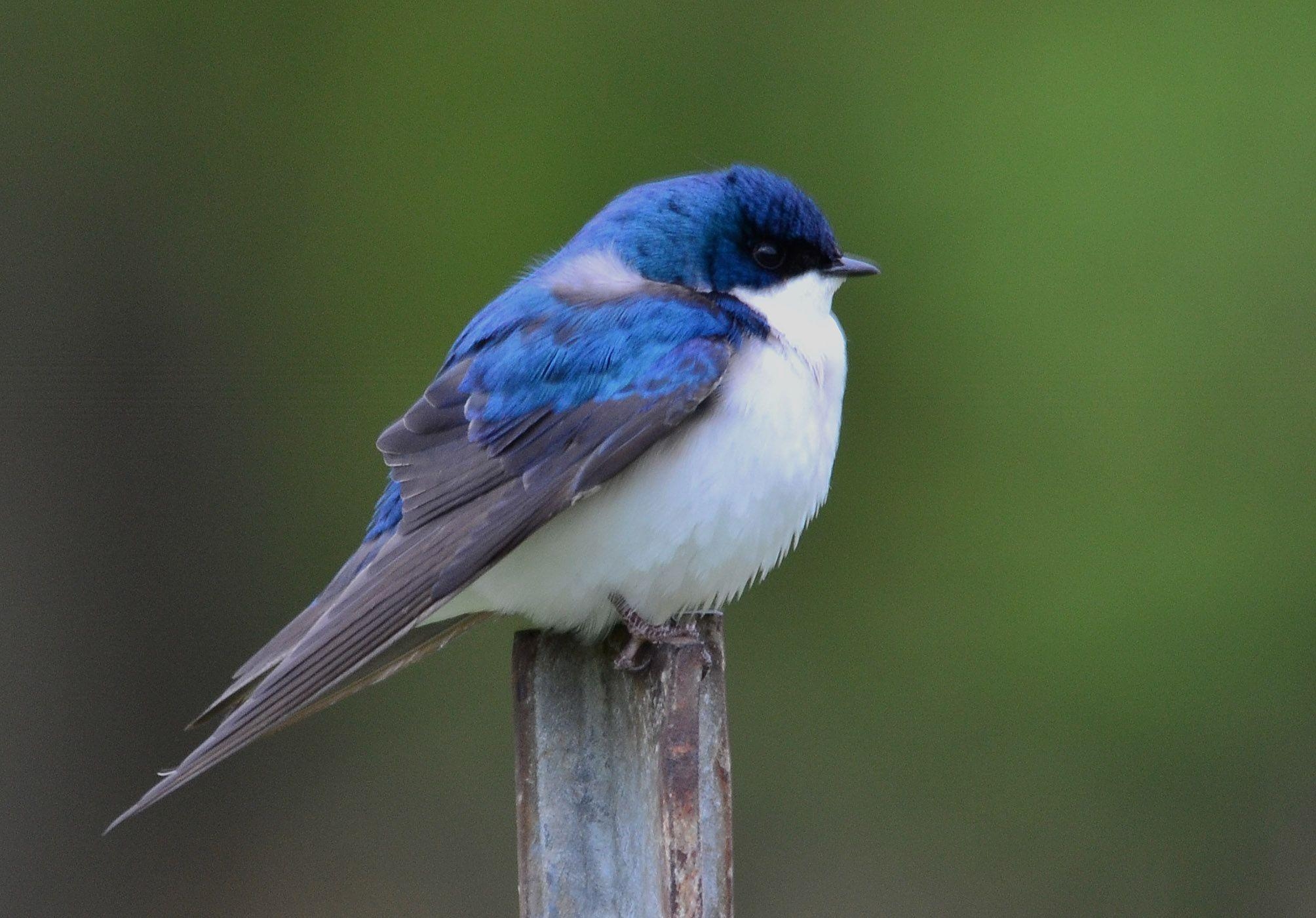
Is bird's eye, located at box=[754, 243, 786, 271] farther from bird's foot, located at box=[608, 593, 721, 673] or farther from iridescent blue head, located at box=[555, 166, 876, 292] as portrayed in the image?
bird's foot, located at box=[608, 593, 721, 673]

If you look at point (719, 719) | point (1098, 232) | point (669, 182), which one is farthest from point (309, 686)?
point (1098, 232)

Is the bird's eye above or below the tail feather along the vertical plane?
above

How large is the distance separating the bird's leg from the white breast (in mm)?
16

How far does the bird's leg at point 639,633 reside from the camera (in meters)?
2.09

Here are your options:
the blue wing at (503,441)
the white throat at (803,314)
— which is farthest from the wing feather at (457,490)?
the white throat at (803,314)

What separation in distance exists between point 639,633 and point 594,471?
8.1 inches

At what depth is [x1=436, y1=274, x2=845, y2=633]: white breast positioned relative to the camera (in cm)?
233

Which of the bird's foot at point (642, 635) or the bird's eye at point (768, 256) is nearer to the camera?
the bird's foot at point (642, 635)

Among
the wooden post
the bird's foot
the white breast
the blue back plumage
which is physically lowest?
the wooden post

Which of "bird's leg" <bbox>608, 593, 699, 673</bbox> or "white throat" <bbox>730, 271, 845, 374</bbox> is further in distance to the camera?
"white throat" <bbox>730, 271, 845, 374</bbox>

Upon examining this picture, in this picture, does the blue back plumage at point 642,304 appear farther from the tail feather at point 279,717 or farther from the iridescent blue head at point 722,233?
the tail feather at point 279,717

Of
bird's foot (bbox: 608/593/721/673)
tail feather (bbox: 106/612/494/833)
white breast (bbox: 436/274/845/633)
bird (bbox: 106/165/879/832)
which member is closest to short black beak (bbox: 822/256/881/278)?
bird (bbox: 106/165/879/832)

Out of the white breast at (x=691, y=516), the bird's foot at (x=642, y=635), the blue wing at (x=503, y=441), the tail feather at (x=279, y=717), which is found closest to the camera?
the tail feather at (x=279, y=717)

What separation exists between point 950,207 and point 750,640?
44.9 inches
